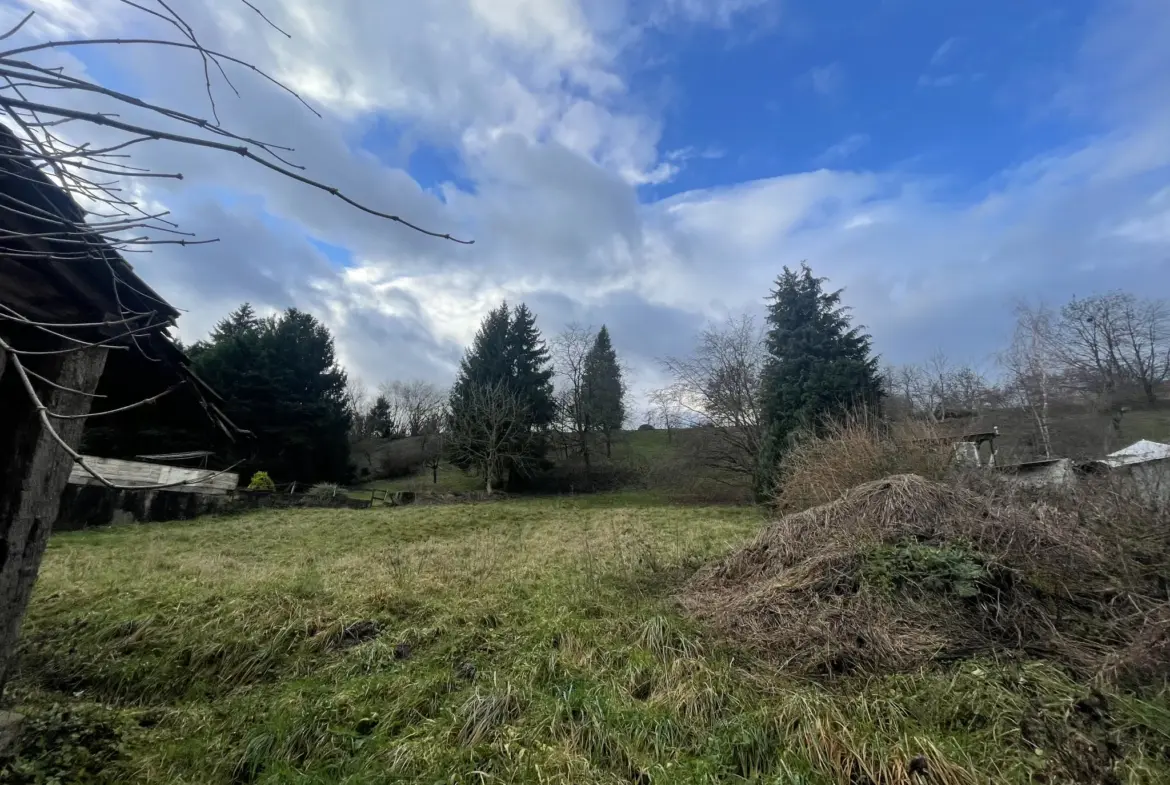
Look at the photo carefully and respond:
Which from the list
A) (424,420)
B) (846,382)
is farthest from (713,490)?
(424,420)

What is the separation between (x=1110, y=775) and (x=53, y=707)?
6017mm

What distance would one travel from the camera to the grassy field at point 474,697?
9.12 feet

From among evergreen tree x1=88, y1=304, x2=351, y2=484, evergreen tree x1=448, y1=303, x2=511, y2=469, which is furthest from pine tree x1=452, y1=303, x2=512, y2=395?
evergreen tree x1=88, y1=304, x2=351, y2=484

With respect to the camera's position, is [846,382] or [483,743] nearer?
[483,743]

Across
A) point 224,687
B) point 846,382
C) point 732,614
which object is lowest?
point 224,687

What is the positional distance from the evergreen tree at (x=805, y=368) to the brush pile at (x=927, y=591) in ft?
37.4

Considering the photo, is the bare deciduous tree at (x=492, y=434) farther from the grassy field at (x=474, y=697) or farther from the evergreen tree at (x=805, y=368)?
the grassy field at (x=474, y=697)

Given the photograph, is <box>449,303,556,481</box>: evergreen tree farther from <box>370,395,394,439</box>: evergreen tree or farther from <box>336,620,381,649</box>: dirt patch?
<box>336,620,381,649</box>: dirt patch

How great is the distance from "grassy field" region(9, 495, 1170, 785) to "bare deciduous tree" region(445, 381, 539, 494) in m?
17.9

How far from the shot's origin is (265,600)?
5.70 metres

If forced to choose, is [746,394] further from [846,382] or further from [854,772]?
[854,772]

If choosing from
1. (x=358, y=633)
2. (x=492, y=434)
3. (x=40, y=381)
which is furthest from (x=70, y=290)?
(x=492, y=434)

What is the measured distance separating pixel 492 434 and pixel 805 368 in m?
13.5

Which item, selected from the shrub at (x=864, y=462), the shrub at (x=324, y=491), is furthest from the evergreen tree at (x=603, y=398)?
the shrub at (x=864, y=462)
